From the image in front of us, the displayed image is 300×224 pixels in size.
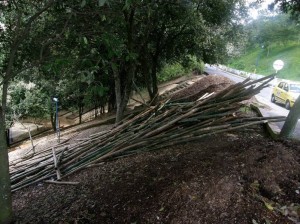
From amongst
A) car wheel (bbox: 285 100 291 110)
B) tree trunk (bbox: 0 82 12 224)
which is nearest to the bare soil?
tree trunk (bbox: 0 82 12 224)

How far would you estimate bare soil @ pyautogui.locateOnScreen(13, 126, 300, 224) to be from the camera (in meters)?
3.54

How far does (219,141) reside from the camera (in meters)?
5.60

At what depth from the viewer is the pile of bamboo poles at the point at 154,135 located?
557 centimetres

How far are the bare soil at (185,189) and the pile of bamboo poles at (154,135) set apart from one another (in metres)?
0.21

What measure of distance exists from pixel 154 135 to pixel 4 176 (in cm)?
284

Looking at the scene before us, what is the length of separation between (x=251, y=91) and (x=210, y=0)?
4931 millimetres

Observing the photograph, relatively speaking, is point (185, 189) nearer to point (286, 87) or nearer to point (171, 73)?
point (286, 87)

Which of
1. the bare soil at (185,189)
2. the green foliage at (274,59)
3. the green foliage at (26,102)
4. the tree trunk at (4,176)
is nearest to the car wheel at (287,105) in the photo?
the bare soil at (185,189)

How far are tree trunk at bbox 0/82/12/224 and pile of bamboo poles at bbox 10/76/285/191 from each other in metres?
1.44

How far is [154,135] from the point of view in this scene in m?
5.72

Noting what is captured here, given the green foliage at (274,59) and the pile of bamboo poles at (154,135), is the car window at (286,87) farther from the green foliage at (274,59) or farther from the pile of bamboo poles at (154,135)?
the green foliage at (274,59)

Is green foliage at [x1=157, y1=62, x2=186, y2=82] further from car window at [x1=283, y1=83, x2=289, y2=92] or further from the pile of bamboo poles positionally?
the pile of bamboo poles

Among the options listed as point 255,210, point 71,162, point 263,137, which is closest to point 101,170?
point 71,162

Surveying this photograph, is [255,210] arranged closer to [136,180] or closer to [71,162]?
[136,180]
